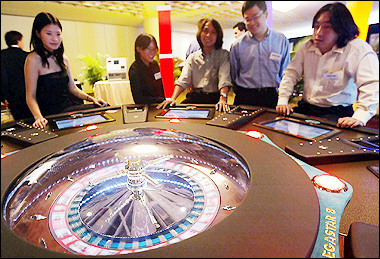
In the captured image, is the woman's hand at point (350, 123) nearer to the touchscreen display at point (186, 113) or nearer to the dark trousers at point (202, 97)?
the touchscreen display at point (186, 113)

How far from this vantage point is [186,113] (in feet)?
5.77

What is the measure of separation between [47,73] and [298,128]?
51.8 inches

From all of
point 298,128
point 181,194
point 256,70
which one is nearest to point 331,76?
point 298,128

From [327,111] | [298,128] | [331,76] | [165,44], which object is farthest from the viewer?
[327,111]

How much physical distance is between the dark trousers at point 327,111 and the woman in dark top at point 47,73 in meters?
1.27

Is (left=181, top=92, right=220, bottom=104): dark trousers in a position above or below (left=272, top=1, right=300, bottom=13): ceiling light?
below

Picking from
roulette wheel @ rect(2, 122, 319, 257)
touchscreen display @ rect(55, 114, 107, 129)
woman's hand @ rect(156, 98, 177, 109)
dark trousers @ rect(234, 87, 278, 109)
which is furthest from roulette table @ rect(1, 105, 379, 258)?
dark trousers @ rect(234, 87, 278, 109)

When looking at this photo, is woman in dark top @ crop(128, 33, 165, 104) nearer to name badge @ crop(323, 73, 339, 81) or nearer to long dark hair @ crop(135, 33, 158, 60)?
long dark hair @ crop(135, 33, 158, 60)

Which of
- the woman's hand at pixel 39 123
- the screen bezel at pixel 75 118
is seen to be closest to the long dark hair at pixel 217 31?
the screen bezel at pixel 75 118

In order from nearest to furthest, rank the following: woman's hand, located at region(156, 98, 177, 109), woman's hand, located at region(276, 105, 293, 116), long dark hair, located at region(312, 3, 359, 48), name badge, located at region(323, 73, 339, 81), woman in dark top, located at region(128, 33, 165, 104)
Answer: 1. long dark hair, located at region(312, 3, 359, 48)
2. name badge, located at region(323, 73, 339, 81)
3. woman in dark top, located at region(128, 33, 165, 104)
4. woman's hand, located at region(276, 105, 293, 116)
5. woman's hand, located at region(156, 98, 177, 109)

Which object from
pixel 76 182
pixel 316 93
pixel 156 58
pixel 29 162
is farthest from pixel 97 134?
pixel 316 93

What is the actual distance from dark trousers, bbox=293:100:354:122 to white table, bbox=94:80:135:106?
1040 millimetres

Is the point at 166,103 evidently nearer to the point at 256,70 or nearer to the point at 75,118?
the point at 75,118

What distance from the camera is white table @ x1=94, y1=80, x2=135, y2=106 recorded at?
4.31ft
